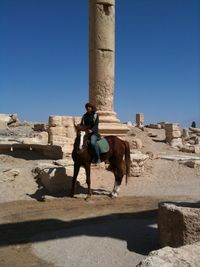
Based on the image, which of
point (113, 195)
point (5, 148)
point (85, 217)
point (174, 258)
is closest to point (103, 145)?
point (113, 195)

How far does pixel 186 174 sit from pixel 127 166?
10.7 ft

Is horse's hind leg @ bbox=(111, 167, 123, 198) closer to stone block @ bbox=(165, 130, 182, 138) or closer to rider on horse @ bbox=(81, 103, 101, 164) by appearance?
rider on horse @ bbox=(81, 103, 101, 164)

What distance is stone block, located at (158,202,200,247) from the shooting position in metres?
4.93

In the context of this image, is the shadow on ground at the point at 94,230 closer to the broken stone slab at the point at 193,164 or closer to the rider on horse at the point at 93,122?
the rider on horse at the point at 93,122

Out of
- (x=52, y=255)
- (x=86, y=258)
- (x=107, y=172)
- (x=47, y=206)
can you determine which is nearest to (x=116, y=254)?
(x=86, y=258)

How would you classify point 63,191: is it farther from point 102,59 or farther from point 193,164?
point 193,164

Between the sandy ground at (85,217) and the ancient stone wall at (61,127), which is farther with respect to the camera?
the ancient stone wall at (61,127)

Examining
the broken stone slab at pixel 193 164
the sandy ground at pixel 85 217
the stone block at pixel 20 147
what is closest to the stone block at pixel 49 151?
the stone block at pixel 20 147

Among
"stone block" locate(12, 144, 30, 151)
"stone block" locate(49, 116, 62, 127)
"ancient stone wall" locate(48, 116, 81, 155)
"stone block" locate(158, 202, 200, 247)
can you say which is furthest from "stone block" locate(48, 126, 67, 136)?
"stone block" locate(158, 202, 200, 247)

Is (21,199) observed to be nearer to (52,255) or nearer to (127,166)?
(127,166)

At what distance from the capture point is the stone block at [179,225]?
4930mm

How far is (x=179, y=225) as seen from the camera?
503 centimetres

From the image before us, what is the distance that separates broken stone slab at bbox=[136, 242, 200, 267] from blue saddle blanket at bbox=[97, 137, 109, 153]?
605 cm

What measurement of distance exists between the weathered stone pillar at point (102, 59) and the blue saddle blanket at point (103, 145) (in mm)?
3096
